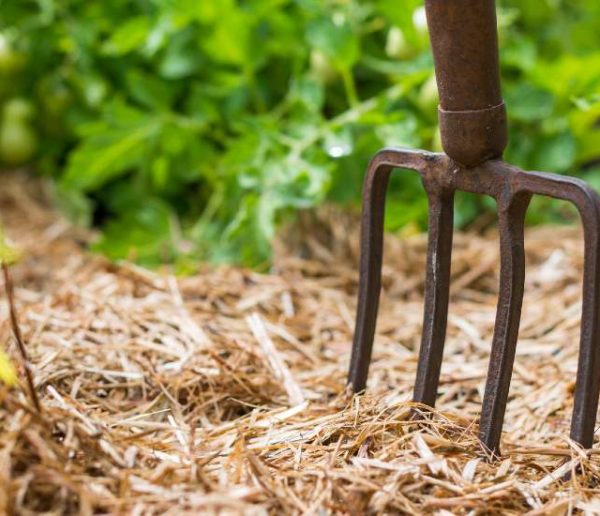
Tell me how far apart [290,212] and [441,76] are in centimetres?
78

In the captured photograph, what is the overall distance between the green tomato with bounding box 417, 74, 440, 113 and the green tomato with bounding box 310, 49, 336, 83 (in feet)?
0.61

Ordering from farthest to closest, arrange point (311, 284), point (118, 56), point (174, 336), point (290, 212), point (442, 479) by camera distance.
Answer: point (118, 56)
point (290, 212)
point (311, 284)
point (174, 336)
point (442, 479)

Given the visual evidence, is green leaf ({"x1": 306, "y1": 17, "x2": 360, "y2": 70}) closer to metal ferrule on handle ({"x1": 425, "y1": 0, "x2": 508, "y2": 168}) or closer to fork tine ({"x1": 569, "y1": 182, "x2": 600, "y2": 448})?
metal ferrule on handle ({"x1": 425, "y1": 0, "x2": 508, "y2": 168})

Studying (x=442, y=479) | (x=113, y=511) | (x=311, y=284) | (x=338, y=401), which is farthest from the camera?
(x=311, y=284)

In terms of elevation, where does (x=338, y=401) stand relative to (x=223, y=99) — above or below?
below

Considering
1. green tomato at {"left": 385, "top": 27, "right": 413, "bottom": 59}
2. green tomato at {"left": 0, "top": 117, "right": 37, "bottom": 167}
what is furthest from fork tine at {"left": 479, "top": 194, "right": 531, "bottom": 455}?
green tomato at {"left": 0, "top": 117, "right": 37, "bottom": 167}

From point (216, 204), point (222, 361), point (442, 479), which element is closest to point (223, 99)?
point (216, 204)

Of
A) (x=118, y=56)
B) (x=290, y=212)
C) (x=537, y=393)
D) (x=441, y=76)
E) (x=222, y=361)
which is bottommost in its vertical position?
(x=537, y=393)

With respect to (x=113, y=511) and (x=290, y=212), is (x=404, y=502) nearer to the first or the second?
(x=113, y=511)

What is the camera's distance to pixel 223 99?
188cm

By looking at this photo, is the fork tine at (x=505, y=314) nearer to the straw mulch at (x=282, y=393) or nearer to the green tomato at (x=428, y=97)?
the straw mulch at (x=282, y=393)

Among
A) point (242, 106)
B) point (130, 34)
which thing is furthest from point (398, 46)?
point (130, 34)

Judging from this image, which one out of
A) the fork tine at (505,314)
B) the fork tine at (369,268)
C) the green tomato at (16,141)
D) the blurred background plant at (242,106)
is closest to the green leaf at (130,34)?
the blurred background plant at (242,106)

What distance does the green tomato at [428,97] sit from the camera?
1.68 metres
